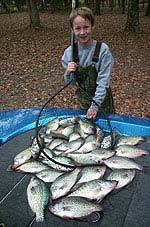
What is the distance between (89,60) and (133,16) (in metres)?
9.00

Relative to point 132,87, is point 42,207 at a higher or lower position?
higher

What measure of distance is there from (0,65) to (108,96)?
586 centimetres

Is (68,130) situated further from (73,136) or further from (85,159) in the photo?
(85,159)

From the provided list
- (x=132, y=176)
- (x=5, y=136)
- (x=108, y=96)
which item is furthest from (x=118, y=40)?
(x=132, y=176)

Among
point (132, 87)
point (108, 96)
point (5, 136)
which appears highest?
point (108, 96)

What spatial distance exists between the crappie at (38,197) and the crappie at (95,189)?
161 millimetres

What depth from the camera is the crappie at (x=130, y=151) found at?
7.90 ft

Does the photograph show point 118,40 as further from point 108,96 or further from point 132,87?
point 108,96

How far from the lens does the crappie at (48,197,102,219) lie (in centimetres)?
180

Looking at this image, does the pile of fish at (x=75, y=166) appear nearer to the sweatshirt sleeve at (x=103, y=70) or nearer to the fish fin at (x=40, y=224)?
the fish fin at (x=40, y=224)

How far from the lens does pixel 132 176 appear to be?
213cm

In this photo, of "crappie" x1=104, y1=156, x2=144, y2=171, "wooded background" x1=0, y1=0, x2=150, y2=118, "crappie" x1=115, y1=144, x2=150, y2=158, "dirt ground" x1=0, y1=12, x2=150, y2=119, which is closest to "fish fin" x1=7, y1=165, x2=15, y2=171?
"crappie" x1=104, y1=156, x2=144, y2=171

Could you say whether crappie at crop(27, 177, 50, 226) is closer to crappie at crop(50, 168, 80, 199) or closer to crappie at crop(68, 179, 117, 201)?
crappie at crop(50, 168, 80, 199)

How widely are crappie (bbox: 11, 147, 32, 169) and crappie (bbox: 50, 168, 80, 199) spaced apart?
42 centimetres
